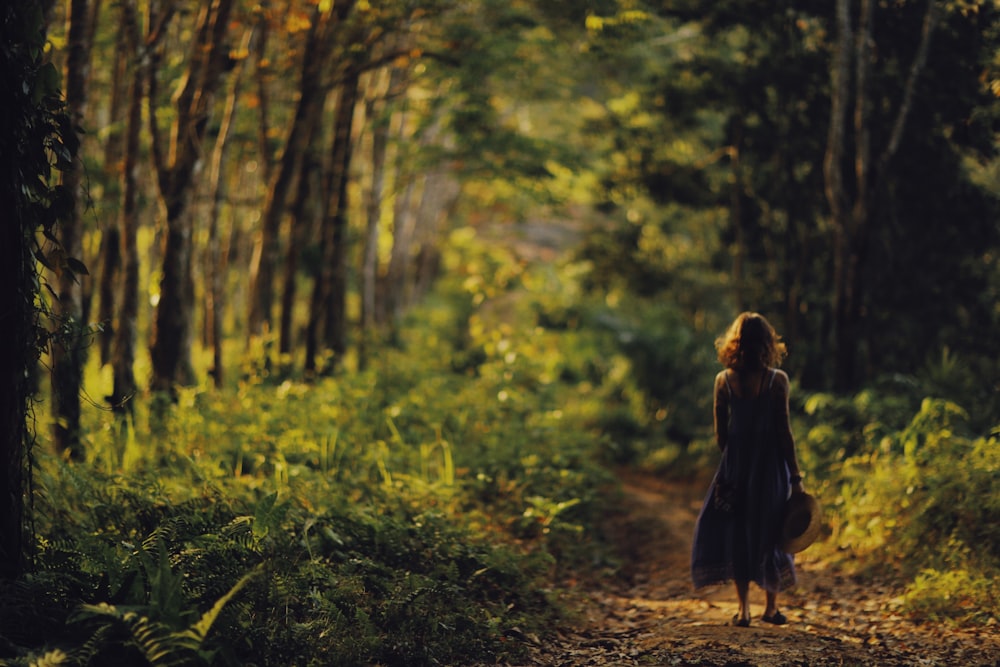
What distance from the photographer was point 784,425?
6.98 metres

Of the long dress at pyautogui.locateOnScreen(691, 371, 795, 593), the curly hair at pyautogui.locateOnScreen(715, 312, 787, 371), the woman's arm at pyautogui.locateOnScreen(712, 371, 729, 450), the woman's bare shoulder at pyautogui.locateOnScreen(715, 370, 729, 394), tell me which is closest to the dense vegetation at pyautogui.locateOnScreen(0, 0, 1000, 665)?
the long dress at pyautogui.locateOnScreen(691, 371, 795, 593)

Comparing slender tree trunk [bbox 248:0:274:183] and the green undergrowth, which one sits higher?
slender tree trunk [bbox 248:0:274:183]

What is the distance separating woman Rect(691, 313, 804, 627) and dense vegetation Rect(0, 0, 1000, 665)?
1.26m

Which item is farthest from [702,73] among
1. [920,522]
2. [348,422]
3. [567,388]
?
[920,522]

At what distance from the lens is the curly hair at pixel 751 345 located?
22.7 feet

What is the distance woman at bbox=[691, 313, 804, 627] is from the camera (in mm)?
6969

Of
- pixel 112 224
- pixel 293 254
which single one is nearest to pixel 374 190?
pixel 293 254

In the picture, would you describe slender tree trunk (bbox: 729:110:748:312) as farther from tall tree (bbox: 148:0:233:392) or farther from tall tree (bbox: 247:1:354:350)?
tall tree (bbox: 148:0:233:392)

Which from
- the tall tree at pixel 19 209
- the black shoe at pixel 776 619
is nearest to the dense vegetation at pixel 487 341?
the tall tree at pixel 19 209

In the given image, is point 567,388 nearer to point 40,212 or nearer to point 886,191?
point 886,191

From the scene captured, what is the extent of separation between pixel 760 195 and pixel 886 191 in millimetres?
3459

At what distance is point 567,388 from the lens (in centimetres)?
1867

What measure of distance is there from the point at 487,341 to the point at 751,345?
9131mm

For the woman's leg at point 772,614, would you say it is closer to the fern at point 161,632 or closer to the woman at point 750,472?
the woman at point 750,472
